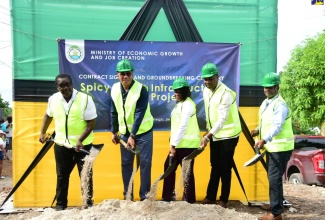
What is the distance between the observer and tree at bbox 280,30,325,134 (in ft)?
58.6

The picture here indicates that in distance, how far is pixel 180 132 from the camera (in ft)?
17.0

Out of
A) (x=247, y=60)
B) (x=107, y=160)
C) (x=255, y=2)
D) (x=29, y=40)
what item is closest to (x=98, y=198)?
(x=107, y=160)

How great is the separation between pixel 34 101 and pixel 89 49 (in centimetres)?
106

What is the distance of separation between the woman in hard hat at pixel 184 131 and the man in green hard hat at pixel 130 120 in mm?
343

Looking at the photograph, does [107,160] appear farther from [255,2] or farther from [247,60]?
[255,2]

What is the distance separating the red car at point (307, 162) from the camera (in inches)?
342

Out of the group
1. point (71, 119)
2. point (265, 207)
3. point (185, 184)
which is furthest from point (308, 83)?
point (71, 119)

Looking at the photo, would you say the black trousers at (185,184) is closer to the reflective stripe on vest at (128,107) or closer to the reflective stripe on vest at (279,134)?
the reflective stripe on vest at (128,107)

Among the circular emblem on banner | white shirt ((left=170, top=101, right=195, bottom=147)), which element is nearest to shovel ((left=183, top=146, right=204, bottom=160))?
white shirt ((left=170, top=101, right=195, bottom=147))

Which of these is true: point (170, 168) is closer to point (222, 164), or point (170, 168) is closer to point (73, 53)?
point (222, 164)

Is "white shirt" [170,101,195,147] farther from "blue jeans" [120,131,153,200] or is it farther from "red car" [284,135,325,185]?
"red car" [284,135,325,185]

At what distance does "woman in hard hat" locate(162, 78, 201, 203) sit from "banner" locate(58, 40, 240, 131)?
1.86ft

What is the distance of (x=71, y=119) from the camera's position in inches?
198

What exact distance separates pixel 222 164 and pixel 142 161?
1.05 m
